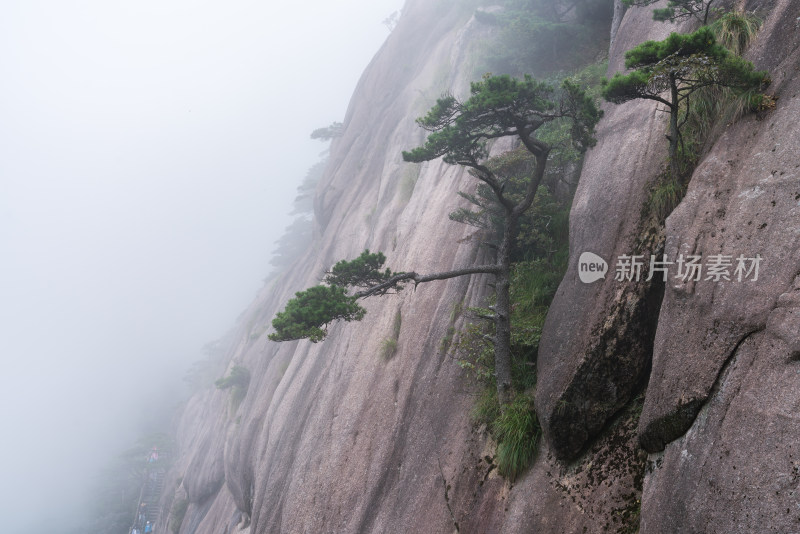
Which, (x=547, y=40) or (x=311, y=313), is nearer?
(x=311, y=313)

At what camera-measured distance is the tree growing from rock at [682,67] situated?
18.0 feet

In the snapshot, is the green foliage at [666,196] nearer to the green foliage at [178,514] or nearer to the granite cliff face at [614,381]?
the granite cliff face at [614,381]

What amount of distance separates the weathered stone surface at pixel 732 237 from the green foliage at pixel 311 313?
15.3ft

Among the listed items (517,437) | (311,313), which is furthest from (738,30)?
(311,313)

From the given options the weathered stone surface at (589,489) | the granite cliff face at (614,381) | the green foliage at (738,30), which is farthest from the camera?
the green foliage at (738,30)

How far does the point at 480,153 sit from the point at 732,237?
15.0ft

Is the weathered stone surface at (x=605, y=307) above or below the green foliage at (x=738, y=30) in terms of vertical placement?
below

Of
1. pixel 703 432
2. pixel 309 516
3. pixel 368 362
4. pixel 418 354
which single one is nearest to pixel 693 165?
pixel 703 432

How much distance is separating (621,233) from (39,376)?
176 metres

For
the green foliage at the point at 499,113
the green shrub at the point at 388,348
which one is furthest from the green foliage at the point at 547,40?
the green shrub at the point at 388,348

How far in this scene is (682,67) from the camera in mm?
5707

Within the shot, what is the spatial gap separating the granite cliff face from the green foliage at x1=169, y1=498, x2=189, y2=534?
23.2 meters

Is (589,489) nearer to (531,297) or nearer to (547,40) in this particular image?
(531,297)

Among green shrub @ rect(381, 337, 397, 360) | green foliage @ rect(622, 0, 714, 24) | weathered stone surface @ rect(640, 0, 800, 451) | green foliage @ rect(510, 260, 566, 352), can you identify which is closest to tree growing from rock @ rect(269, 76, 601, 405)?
green foliage @ rect(510, 260, 566, 352)
